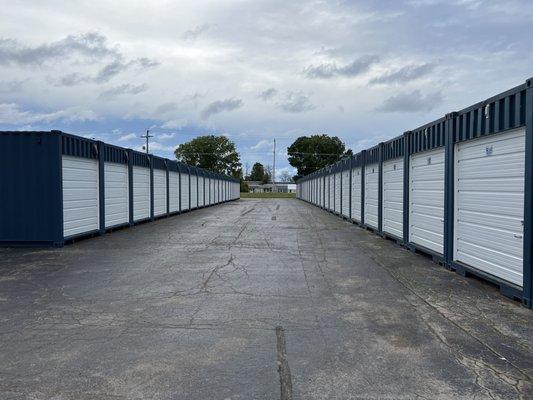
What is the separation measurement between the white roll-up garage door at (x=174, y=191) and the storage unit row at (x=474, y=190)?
51.1 feet

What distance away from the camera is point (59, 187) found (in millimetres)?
12891

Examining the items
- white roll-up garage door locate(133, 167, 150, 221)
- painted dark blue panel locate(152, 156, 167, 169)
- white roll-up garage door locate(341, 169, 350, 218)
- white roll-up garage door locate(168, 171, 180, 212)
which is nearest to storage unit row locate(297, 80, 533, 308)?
white roll-up garage door locate(341, 169, 350, 218)

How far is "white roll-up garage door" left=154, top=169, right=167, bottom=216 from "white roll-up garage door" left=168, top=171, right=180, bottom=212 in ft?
3.89

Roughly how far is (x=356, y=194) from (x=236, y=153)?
93.9 metres

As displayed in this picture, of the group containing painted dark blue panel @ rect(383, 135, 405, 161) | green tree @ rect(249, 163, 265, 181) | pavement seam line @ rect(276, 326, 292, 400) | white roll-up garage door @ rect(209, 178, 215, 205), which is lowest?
pavement seam line @ rect(276, 326, 292, 400)

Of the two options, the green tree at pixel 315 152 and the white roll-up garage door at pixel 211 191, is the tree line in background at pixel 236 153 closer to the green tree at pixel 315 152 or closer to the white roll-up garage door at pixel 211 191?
the green tree at pixel 315 152

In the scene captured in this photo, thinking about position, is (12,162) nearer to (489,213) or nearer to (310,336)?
(310,336)

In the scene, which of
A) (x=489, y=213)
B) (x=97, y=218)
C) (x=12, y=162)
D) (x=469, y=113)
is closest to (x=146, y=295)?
(x=489, y=213)

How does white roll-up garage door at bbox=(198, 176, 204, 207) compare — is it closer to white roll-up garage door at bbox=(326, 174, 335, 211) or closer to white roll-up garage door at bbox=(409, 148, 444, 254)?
white roll-up garage door at bbox=(326, 174, 335, 211)

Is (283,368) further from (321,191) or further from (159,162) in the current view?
(321,191)

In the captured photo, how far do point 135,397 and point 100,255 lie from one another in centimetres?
832

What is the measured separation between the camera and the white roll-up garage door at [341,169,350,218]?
954 inches

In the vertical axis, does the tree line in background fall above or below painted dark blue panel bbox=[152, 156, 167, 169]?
above

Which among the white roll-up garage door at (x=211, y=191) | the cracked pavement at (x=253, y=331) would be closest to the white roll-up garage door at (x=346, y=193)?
the cracked pavement at (x=253, y=331)
